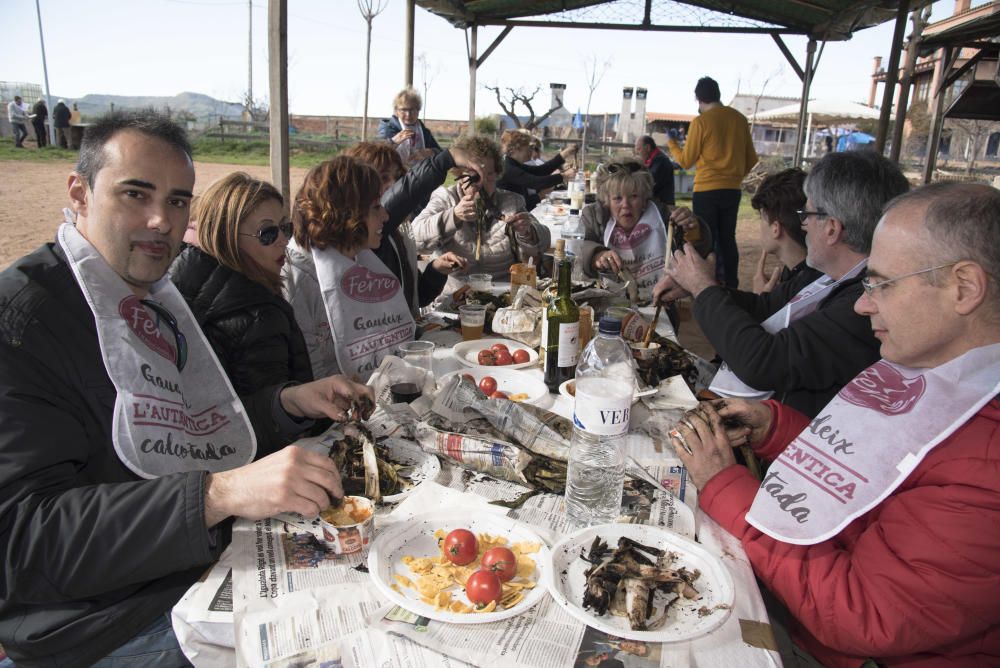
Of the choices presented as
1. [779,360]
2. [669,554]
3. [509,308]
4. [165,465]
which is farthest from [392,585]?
[509,308]

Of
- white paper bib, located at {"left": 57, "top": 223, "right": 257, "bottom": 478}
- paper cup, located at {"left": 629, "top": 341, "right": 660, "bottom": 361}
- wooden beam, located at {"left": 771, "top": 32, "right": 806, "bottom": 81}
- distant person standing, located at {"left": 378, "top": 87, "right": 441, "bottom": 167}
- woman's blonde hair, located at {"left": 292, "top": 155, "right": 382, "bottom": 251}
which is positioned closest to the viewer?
white paper bib, located at {"left": 57, "top": 223, "right": 257, "bottom": 478}

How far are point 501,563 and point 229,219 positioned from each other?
172cm

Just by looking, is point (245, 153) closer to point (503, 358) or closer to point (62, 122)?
point (62, 122)

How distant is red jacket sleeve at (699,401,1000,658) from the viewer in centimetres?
122

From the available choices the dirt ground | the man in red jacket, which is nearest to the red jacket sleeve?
the man in red jacket

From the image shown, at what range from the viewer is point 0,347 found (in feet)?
4.58

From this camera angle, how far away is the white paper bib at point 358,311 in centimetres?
310

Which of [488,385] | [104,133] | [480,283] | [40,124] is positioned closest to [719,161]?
[480,283]

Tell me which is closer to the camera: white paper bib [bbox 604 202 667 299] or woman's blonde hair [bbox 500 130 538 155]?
white paper bib [bbox 604 202 667 299]

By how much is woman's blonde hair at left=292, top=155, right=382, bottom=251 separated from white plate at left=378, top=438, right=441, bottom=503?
4.93ft

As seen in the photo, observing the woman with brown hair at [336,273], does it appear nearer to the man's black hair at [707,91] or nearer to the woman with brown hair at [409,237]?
the woman with brown hair at [409,237]

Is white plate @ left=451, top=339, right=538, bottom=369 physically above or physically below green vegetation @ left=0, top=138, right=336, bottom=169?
below

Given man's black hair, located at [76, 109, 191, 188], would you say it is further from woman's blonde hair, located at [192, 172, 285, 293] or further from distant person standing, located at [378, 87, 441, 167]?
distant person standing, located at [378, 87, 441, 167]

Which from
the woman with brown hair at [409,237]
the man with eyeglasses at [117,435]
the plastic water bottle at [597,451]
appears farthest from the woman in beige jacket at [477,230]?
the plastic water bottle at [597,451]
